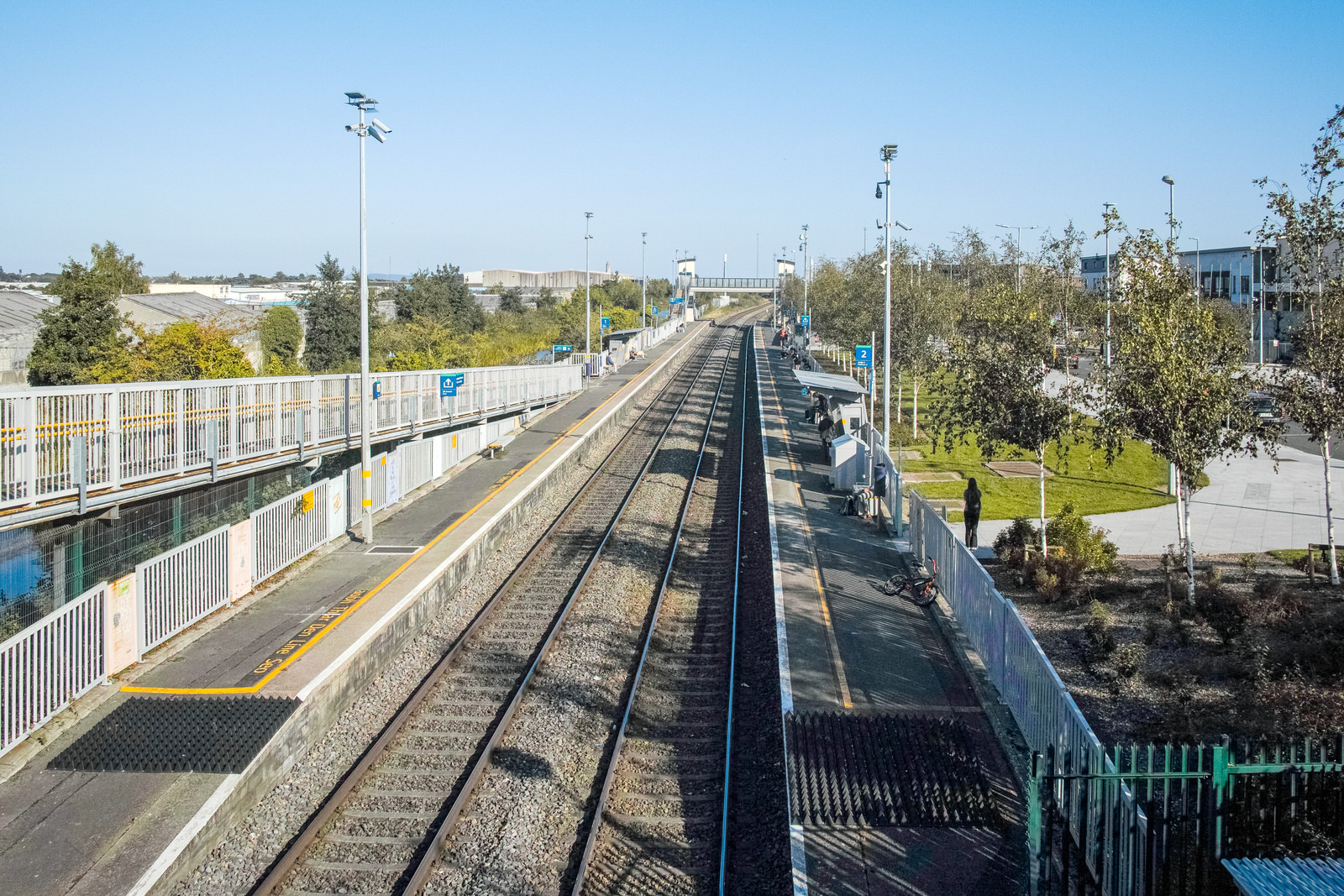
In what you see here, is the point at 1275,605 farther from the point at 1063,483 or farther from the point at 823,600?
the point at 1063,483

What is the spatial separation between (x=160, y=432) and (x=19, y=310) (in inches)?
1135

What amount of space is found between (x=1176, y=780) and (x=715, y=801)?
13.3ft

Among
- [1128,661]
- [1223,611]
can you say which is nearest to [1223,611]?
[1223,611]

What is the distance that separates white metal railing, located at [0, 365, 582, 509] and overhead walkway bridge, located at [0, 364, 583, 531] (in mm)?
15

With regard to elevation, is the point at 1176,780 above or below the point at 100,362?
below

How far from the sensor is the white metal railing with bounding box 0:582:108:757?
10.2m

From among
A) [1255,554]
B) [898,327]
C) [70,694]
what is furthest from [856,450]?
[70,694]

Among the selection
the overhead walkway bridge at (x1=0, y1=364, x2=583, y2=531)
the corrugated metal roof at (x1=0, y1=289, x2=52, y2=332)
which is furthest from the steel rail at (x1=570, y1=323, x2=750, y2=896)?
the corrugated metal roof at (x1=0, y1=289, x2=52, y2=332)

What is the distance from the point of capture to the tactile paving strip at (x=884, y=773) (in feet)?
29.6

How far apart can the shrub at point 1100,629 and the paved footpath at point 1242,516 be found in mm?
4601

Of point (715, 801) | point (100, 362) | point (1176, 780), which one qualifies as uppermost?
point (100, 362)

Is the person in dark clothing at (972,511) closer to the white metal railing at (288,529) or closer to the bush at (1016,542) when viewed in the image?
the bush at (1016,542)

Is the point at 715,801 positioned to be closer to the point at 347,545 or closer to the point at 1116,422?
the point at 1116,422

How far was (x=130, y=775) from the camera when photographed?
388 inches
